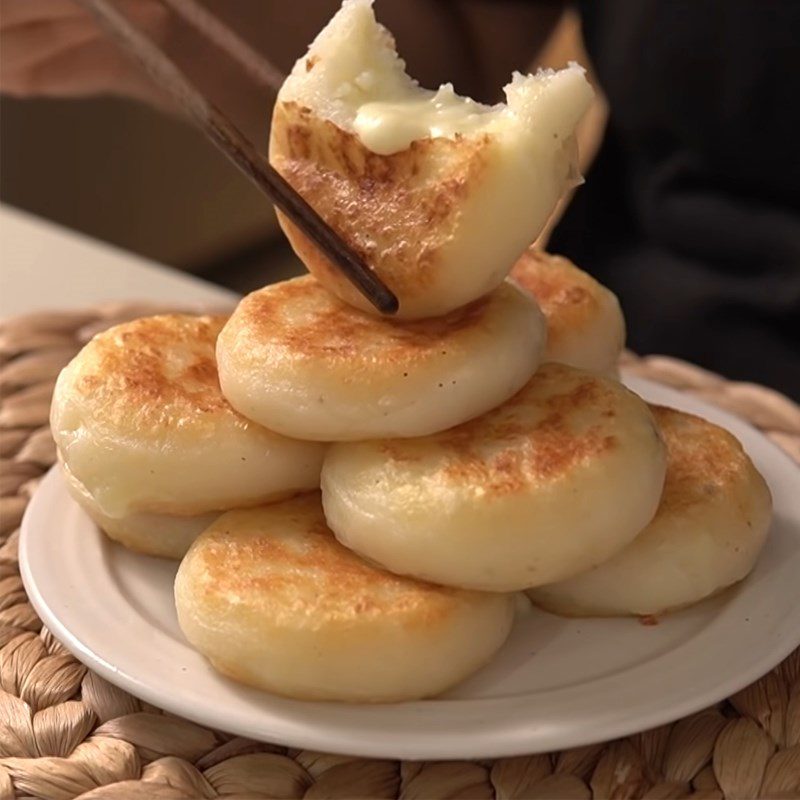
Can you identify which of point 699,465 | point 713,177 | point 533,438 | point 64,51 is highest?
point 64,51

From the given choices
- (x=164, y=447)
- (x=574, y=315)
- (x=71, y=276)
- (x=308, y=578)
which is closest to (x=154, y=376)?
(x=164, y=447)

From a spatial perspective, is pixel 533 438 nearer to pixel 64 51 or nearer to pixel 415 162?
pixel 415 162

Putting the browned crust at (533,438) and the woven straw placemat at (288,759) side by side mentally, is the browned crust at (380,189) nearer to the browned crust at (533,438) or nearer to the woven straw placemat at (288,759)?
the browned crust at (533,438)

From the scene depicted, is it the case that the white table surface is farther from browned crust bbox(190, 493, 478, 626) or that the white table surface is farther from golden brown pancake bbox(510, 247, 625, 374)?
browned crust bbox(190, 493, 478, 626)

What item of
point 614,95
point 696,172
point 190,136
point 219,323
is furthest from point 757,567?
point 190,136

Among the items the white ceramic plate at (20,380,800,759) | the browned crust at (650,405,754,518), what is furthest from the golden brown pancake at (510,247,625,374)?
the white ceramic plate at (20,380,800,759)

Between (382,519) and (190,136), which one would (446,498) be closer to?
(382,519)
